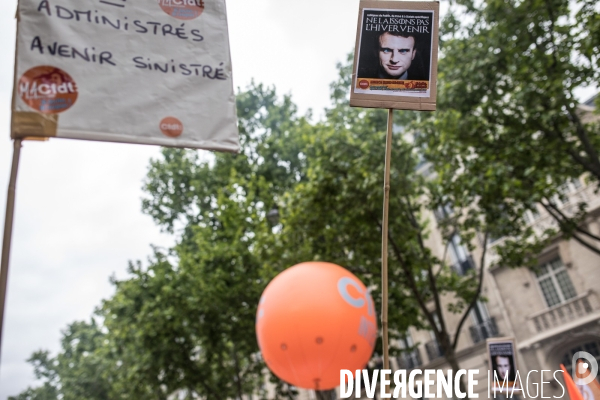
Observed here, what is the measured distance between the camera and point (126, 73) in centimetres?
333

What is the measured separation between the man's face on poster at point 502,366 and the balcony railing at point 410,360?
16.7 meters

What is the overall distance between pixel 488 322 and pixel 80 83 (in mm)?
22508

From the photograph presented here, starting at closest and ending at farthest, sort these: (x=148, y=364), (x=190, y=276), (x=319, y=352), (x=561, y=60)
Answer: (x=319, y=352)
(x=561, y=60)
(x=190, y=276)
(x=148, y=364)

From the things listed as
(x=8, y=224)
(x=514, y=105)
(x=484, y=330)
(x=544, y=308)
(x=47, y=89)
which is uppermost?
(x=514, y=105)

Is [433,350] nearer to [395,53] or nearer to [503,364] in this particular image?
[503,364]

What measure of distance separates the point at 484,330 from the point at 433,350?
2.81 metres

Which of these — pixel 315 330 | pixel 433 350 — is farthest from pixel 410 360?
pixel 315 330

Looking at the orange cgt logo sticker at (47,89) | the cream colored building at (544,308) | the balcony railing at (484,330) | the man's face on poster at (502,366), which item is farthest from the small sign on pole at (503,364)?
the balcony railing at (484,330)

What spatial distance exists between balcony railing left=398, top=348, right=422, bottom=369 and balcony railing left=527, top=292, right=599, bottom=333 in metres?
6.16

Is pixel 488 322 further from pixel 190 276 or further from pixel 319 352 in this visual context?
pixel 319 352

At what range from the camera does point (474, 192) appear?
13914 mm

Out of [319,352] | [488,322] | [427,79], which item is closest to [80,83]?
[427,79]

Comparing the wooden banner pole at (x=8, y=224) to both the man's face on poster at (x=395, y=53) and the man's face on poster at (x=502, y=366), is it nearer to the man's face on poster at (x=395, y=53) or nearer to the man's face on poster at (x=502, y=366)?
the man's face on poster at (x=395, y=53)

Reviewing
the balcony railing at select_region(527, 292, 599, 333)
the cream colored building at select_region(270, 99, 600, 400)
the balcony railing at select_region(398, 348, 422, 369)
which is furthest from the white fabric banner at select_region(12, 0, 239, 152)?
the balcony railing at select_region(398, 348, 422, 369)
